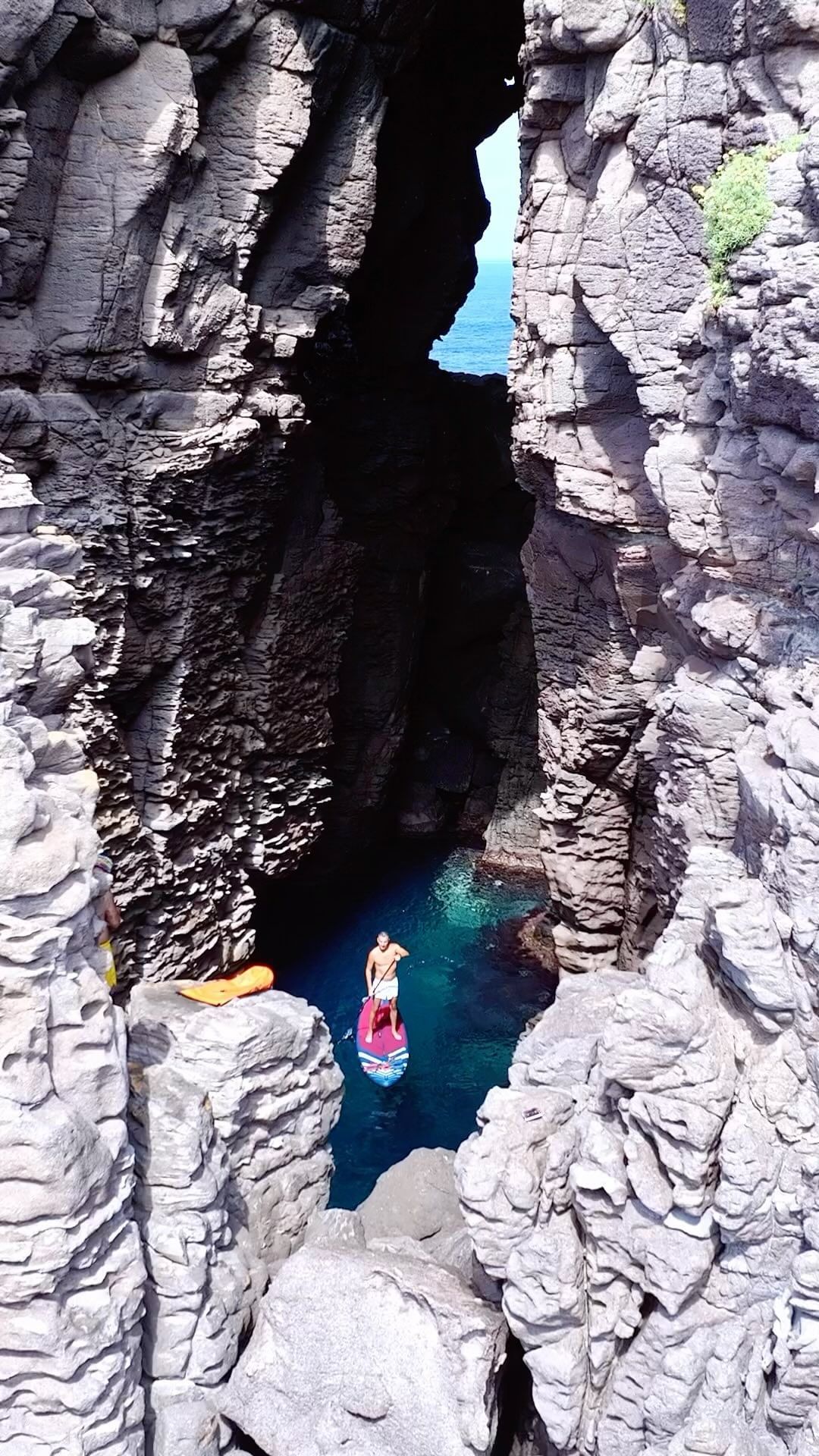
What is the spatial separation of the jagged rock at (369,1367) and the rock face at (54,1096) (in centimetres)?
67

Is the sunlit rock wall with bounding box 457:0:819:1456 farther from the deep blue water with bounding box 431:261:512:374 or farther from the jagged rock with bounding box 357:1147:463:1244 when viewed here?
the deep blue water with bounding box 431:261:512:374

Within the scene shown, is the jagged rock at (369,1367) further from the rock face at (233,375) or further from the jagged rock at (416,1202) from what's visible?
the rock face at (233,375)

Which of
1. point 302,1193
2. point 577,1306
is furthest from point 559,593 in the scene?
point 577,1306

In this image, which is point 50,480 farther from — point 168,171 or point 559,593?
point 559,593

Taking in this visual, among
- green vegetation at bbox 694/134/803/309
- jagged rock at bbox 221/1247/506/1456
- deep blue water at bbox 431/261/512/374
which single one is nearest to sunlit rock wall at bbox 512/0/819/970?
green vegetation at bbox 694/134/803/309

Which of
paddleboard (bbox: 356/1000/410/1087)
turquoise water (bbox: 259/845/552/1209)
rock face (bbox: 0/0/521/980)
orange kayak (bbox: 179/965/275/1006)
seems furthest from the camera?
turquoise water (bbox: 259/845/552/1209)

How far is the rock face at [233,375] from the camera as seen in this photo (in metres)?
10.0

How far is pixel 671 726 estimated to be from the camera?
27.3ft

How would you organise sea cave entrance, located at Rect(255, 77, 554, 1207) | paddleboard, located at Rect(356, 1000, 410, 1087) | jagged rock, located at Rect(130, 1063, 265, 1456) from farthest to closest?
1. sea cave entrance, located at Rect(255, 77, 554, 1207)
2. paddleboard, located at Rect(356, 1000, 410, 1087)
3. jagged rock, located at Rect(130, 1063, 265, 1456)

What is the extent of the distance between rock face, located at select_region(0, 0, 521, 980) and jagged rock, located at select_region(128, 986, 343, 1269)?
525 cm

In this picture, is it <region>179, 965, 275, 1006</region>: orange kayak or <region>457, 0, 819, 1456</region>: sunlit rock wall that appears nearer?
<region>457, 0, 819, 1456</region>: sunlit rock wall

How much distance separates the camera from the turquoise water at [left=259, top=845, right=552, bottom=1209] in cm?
1134

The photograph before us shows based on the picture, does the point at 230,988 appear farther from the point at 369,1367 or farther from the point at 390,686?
the point at 390,686

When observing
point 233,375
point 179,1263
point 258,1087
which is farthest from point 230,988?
point 233,375
